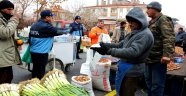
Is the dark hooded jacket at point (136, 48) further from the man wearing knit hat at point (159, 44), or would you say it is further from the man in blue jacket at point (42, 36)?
the man in blue jacket at point (42, 36)

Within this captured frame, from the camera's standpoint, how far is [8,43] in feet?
14.5

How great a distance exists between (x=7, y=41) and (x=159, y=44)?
2577 mm

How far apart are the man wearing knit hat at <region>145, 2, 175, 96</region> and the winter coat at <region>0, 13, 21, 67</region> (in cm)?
228

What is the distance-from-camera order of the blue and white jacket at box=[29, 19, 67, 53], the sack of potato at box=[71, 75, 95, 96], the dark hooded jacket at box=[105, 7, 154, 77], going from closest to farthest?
the dark hooded jacket at box=[105, 7, 154, 77], the sack of potato at box=[71, 75, 95, 96], the blue and white jacket at box=[29, 19, 67, 53]

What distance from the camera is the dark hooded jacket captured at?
11.6ft

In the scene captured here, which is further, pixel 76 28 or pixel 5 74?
pixel 76 28

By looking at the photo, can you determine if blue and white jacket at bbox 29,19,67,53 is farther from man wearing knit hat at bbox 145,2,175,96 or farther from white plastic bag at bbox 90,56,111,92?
man wearing knit hat at bbox 145,2,175,96

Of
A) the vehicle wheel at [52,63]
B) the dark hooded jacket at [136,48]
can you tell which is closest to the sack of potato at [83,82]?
the dark hooded jacket at [136,48]

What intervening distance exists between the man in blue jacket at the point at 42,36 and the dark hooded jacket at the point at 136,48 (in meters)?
2.46

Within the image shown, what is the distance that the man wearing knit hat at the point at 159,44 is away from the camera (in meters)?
4.55

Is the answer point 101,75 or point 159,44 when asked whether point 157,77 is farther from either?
point 101,75

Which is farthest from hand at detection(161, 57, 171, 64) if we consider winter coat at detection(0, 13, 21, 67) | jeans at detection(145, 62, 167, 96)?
winter coat at detection(0, 13, 21, 67)

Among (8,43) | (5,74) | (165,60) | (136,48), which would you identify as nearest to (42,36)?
(8,43)

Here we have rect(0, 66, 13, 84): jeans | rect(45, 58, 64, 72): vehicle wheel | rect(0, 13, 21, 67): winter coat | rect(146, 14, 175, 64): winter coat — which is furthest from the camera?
rect(45, 58, 64, 72): vehicle wheel
